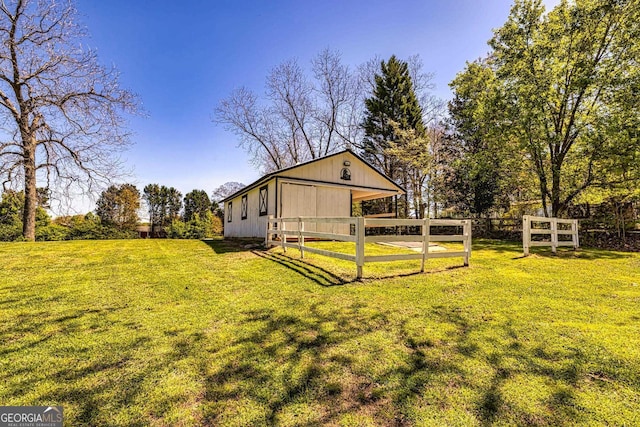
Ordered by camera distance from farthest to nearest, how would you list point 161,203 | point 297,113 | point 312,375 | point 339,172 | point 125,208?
1. point 161,203
2. point 125,208
3. point 297,113
4. point 339,172
5. point 312,375

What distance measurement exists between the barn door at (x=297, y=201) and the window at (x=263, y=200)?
97 cm

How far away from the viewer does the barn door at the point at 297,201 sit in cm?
1181

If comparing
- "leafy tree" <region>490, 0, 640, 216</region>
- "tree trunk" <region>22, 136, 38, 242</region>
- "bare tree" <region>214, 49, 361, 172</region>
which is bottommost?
"tree trunk" <region>22, 136, 38, 242</region>

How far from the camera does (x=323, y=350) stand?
9.09 feet

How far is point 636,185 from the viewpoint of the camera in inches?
438

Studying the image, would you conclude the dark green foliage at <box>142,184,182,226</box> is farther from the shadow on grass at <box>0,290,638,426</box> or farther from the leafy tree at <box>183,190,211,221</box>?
the shadow on grass at <box>0,290,638,426</box>

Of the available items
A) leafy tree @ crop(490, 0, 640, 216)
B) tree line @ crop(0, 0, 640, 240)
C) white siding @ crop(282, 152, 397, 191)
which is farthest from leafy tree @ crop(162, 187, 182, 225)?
leafy tree @ crop(490, 0, 640, 216)

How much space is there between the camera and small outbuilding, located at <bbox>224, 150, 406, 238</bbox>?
11789 mm

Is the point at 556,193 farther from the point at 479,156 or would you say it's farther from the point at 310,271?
the point at 310,271

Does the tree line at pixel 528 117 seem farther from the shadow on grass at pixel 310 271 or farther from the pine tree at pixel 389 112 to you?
the shadow on grass at pixel 310 271

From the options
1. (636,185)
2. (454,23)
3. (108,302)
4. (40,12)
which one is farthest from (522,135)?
(40,12)

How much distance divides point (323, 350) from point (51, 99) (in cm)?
1489

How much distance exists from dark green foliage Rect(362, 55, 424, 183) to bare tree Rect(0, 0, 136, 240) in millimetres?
18616

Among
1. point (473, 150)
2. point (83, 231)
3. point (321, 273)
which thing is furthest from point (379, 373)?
point (83, 231)
